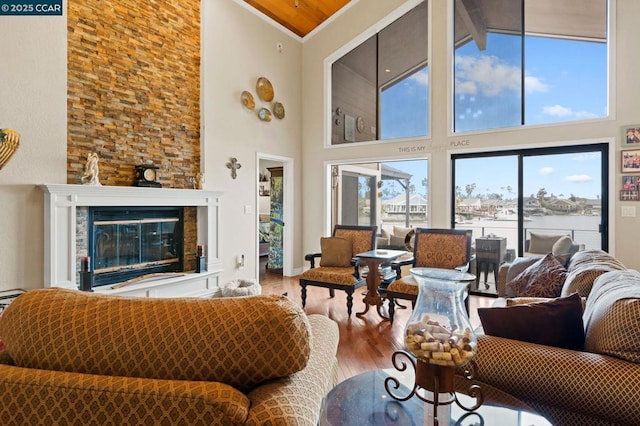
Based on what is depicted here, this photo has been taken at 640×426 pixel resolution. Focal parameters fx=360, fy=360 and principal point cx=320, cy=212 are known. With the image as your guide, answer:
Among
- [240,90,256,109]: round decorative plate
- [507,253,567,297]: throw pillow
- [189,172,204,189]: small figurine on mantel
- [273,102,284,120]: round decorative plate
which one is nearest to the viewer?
[507,253,567,297]: throw pillow

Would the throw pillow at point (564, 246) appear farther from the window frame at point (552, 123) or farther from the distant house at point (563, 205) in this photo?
the window frame at point (552, 123)

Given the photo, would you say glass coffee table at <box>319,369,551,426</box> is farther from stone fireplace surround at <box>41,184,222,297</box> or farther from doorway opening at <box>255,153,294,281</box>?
doorway opening at <box>255,153,294,281</box>

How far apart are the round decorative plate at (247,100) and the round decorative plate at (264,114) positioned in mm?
188

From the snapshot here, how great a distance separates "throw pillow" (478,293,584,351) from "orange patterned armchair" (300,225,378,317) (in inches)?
96.2

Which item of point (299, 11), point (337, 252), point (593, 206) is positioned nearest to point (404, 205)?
point (337, 252)

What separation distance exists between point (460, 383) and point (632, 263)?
3776mm

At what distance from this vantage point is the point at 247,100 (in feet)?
18.0

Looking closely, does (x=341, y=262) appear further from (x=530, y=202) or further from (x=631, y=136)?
(x=631, y=136)

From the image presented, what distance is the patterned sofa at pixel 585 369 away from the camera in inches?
51.2

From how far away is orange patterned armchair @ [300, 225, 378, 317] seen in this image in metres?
4.05

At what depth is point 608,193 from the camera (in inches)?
163

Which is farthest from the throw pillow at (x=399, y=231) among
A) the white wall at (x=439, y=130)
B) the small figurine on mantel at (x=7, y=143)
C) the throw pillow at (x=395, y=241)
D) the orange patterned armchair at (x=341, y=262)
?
the small figurine on mantel at (x=7, y=143)

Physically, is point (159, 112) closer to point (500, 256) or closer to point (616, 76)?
point (500, 256)

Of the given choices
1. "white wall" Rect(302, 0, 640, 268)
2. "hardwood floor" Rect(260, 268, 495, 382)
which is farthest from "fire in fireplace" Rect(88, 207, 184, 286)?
"white wall" Rect(302, 0, 640, 268)
